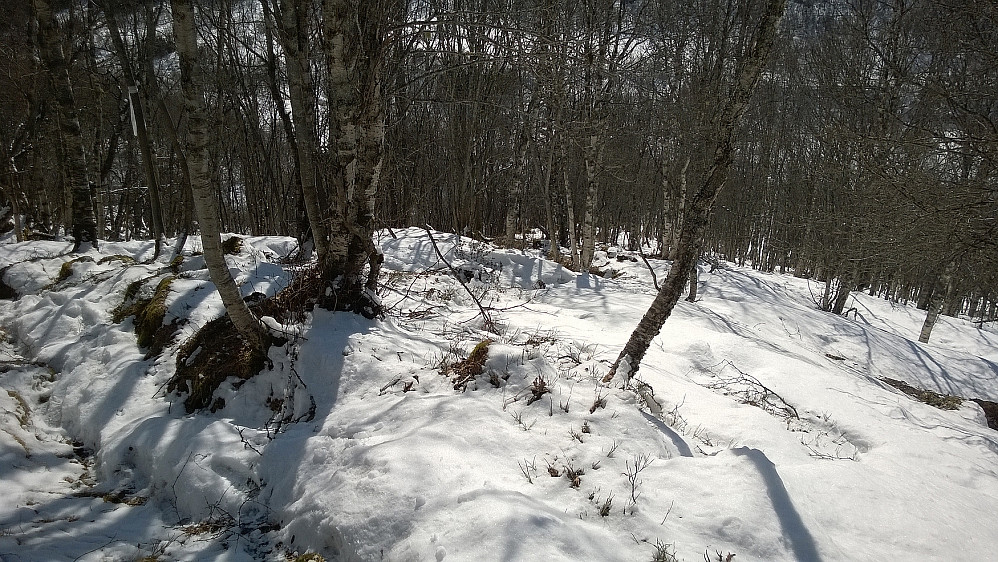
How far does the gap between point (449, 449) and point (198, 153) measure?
10.0 ft

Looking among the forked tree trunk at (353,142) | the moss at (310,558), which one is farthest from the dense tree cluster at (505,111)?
the moss at (310,558)

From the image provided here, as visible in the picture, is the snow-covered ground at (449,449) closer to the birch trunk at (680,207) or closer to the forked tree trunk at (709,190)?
the forked tree trunk at (709,190)

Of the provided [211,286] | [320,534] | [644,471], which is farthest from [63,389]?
[644,471]

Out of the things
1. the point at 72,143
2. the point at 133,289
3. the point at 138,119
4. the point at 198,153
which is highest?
the point at 138,119

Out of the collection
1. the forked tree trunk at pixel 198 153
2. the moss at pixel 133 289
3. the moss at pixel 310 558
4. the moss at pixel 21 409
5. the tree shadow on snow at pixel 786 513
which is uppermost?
the forked tree trunk at pixel 198 153

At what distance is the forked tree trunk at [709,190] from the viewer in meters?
3.78

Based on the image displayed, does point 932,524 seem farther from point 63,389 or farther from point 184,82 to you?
point 63,389

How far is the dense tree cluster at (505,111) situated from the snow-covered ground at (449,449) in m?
1.51

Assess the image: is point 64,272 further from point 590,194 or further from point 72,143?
point 590,194

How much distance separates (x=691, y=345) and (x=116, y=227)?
20.1 meters

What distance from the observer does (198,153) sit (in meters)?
3.67

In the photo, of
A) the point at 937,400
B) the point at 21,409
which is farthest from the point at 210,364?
the point at 937,400

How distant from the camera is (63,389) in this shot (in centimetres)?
457

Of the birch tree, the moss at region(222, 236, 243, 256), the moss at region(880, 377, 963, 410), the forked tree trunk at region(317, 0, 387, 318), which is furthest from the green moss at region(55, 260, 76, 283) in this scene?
the moss at region(880, 377, 963, 410)
